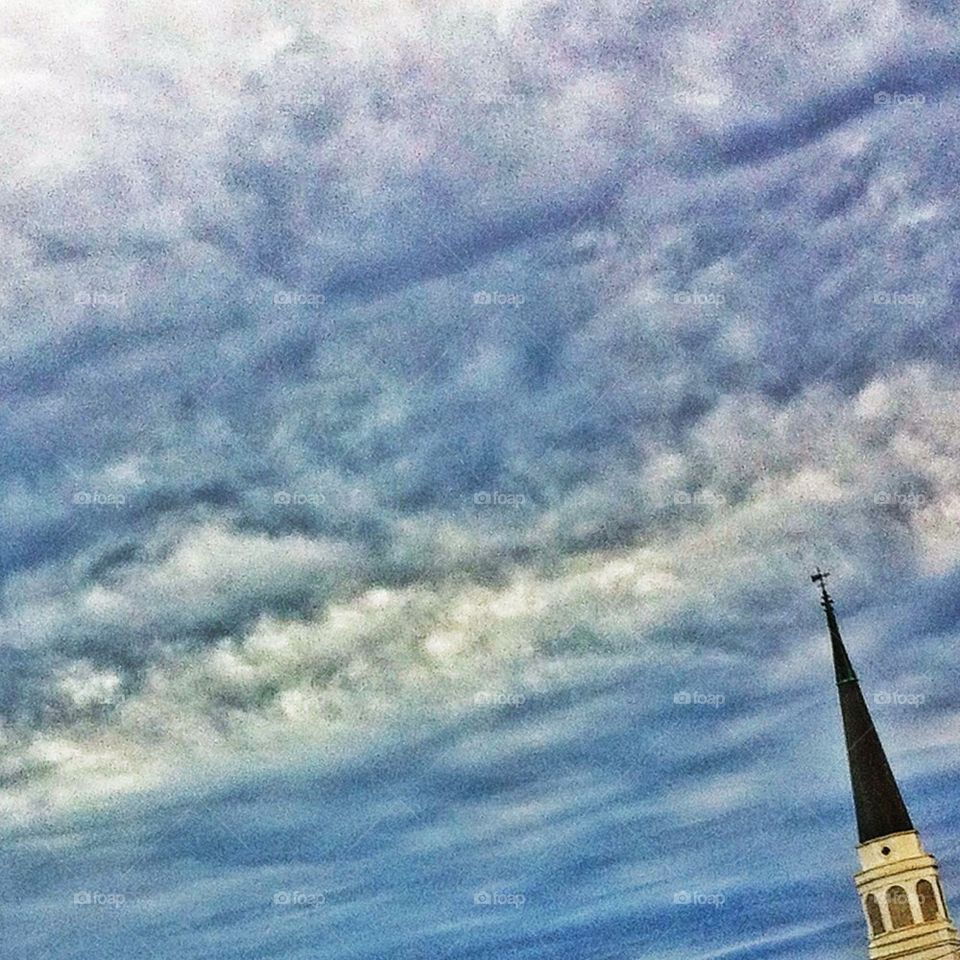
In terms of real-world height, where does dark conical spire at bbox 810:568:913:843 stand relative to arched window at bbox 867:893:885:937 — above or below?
above

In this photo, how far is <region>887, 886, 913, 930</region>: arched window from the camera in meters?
129

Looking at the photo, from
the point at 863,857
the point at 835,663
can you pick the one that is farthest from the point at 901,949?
the point at 835,663

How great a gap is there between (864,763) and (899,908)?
36.3 feet

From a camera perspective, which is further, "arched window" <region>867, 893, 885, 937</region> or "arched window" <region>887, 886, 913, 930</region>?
"arched window" <region>867, 893, 885, 937</region>

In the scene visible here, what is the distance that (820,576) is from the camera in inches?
5458

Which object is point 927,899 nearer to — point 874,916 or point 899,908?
point 899,908

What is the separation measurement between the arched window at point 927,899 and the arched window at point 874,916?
3230 millimetres

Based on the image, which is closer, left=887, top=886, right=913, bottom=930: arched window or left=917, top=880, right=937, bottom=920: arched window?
left=917, top=880, right=937, bottom=920: arched window

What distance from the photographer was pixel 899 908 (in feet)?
424

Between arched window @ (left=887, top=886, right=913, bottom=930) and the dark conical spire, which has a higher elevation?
the dark conical spire

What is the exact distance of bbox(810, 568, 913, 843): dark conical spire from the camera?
132 metres

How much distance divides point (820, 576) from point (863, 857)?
21497 mm

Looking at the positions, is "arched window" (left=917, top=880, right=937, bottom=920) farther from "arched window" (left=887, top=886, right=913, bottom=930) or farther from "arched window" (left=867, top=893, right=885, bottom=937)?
"arched window" (left=867, top=893, right=885, bottom=937)

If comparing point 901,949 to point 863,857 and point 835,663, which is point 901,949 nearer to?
point 863,857
